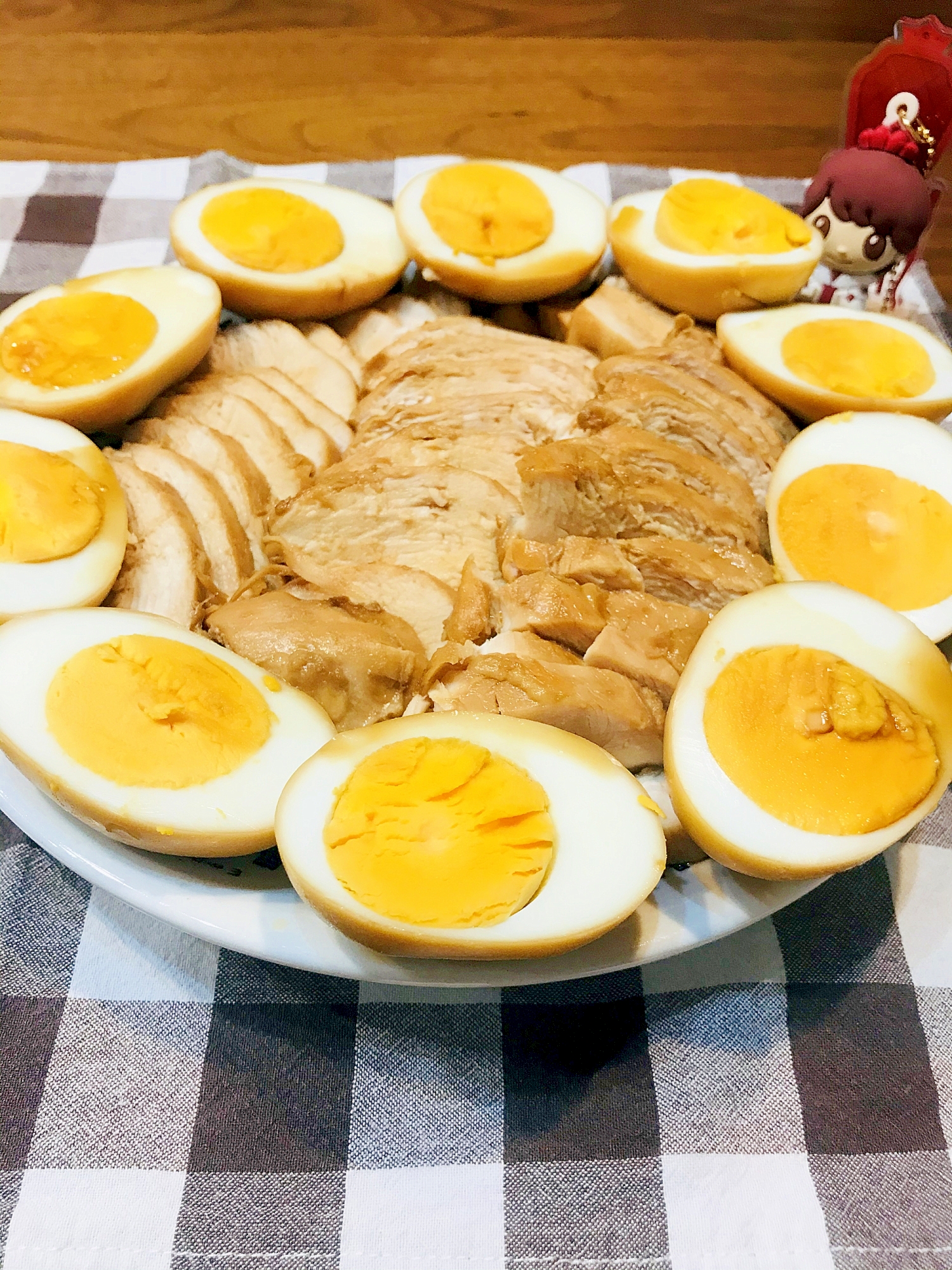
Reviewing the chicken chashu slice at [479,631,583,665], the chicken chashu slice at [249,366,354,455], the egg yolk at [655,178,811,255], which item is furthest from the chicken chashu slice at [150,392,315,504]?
the egg yolk at [655,178,811,255]

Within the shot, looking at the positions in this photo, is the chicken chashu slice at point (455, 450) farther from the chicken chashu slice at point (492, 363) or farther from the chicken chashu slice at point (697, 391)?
the chicken chashu slice at point (697, 391)

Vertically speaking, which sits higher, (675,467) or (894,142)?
(894,142)

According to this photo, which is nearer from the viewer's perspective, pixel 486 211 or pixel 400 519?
pixel 400 519

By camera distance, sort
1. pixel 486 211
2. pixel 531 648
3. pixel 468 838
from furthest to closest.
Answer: pixel 486 211
pixel 531 648
pixel 468 838

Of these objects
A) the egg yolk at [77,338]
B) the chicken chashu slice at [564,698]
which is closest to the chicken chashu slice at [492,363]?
the egg yolk at [77,338]

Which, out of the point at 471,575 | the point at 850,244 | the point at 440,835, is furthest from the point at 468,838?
the point at 850,244

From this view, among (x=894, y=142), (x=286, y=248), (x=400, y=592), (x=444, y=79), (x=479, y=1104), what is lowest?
(x=479, y=1104)

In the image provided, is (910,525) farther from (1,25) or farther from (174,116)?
(1,25)

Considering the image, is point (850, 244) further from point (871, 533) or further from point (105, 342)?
point (105, 342)
